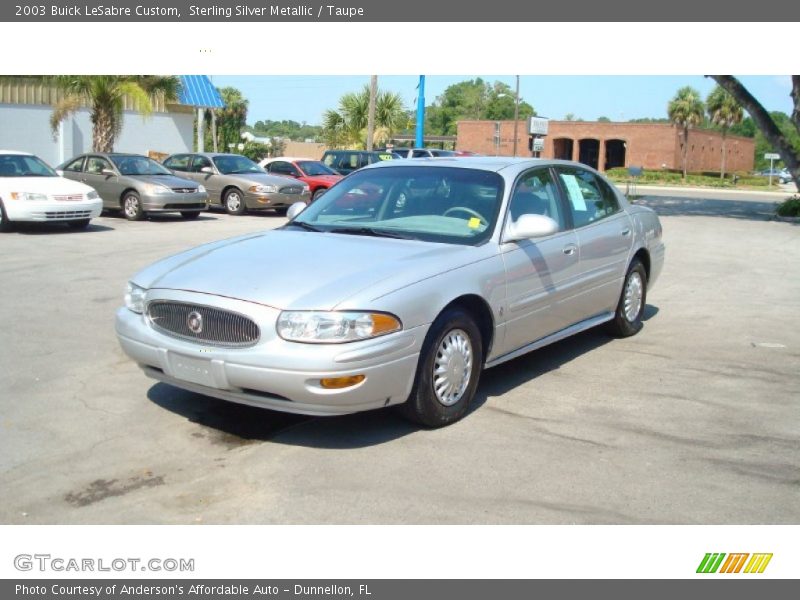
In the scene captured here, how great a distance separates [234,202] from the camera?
20.8 metres

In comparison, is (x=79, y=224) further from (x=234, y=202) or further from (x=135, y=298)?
(x=135, y=298)

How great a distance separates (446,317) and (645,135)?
65.1 meters

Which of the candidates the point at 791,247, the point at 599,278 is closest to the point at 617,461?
the point at 599,278

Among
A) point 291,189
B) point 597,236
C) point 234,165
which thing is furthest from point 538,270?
point 234,165

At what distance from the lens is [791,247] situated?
1684cm

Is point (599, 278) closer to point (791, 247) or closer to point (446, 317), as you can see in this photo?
point (446, 317)

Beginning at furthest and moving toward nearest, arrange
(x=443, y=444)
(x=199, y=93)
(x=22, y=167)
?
(x=199, y=93) < (x=22, y=167) < (x=443, y=444)

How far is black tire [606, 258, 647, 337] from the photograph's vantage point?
7.78 meters

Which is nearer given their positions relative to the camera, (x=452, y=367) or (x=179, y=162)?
(x=452, y=367)

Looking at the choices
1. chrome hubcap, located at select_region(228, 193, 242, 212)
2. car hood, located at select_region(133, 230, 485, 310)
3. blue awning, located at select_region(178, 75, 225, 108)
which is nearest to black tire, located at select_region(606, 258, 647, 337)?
car hood, located at select_region(133, 230, 485, 310)

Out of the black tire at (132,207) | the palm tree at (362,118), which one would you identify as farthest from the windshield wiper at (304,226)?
the palm tree at (362,118)

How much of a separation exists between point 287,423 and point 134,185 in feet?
45.9

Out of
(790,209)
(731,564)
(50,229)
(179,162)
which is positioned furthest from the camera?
(790,209)

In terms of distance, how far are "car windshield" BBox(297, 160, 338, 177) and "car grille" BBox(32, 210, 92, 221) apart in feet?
28.7
